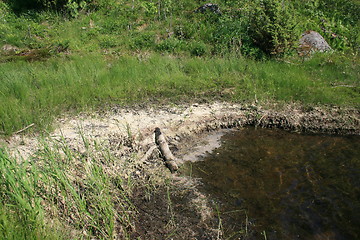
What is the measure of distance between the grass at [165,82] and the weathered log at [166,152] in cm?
159

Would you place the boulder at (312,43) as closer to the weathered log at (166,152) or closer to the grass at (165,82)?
the grass at (165,82)

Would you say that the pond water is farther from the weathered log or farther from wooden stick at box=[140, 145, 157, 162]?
wooden stick at box=[140, 145, 157, 162]

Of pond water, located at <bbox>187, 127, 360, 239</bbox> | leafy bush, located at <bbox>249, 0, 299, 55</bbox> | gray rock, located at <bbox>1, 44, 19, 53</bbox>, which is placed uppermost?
leafy bush, located at <bbox>249, 0, 299, 55</bbox>

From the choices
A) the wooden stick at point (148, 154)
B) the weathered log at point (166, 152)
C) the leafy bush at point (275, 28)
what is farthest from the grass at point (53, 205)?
the leafy bush at point (275, 28)

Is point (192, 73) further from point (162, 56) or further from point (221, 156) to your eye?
point (221, 156)

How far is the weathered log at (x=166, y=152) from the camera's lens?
5.75m

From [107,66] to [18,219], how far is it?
6.37 m

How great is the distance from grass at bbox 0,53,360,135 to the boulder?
539 mm

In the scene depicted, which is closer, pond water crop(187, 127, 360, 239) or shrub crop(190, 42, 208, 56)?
pond water crop(187, 127, 360, 239)

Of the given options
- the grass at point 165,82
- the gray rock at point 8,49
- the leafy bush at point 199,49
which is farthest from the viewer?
the gray rock at point 8,49

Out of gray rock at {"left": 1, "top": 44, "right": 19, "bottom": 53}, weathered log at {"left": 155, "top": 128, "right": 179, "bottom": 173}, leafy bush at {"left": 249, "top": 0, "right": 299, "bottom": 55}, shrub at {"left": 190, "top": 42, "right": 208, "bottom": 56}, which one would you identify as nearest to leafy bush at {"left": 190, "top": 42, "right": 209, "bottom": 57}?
shrub at {"left": 190, "top": 42, "right": 208, "bottom": 56}

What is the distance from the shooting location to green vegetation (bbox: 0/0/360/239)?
4.07m

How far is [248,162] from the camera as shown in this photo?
6.14 meters

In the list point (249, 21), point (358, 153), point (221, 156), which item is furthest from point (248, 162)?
point (249, 21)
